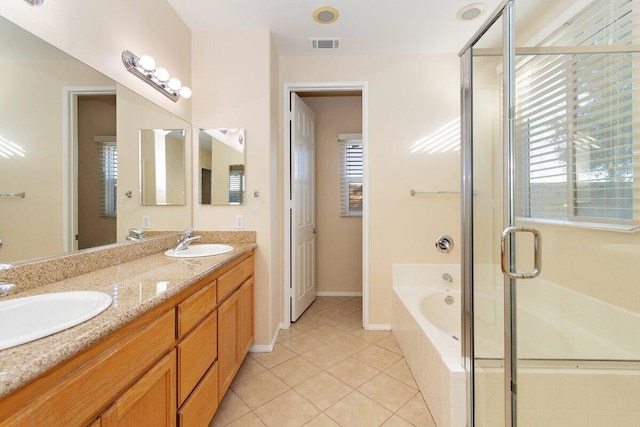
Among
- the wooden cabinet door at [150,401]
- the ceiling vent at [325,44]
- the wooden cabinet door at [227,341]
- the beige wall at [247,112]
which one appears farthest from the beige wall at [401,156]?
the wooden cabinet door at [150,401]

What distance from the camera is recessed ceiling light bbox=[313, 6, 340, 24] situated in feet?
6.56

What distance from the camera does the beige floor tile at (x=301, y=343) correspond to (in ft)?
7.38

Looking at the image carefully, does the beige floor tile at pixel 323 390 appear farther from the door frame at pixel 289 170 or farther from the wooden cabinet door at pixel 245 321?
the door frame at pixel 289 170

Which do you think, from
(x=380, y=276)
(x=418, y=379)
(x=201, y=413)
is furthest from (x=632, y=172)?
(x=201, y=413)

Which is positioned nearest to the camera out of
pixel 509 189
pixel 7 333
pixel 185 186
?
pixel 7 333

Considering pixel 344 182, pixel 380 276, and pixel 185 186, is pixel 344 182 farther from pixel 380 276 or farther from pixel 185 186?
pixel 185 186

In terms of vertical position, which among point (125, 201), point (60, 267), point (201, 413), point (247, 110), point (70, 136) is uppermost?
point (247, 110)

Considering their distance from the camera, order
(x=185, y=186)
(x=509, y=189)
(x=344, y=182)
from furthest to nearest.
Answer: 1. (x=344, y=182)
2. (x=185, y=186)
3. (x=509, y=189)

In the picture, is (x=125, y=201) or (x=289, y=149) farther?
(x=289, y=149)

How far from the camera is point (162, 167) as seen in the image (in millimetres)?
1952

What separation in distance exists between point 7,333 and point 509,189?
1761 mm

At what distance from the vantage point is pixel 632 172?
1.18 meters

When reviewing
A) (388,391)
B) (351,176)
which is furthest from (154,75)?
(388,391)

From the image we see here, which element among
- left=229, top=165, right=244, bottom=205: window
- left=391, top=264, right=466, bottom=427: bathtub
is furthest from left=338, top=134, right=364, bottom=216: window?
left=229, top=165, right=244, bottom=205: window
